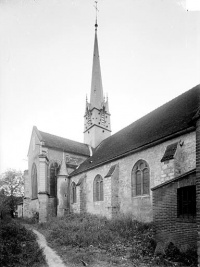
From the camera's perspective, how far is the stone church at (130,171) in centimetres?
838

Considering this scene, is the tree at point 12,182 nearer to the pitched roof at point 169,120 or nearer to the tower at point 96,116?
the tower at point 96,116

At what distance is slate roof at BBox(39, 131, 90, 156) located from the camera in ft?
81.3

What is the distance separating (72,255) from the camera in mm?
8430

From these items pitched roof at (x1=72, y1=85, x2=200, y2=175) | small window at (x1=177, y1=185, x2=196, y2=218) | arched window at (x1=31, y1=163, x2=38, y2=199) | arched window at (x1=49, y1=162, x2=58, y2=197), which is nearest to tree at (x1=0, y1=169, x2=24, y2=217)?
arched window at (x1=31, y1=163, x2=38, y2=199)

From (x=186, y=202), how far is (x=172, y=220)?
3.04ft

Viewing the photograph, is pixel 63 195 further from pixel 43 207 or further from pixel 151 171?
pixel 151 171

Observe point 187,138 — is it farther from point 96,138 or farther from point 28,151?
point 28,151

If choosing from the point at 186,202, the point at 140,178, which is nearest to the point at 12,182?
the point at 140,178

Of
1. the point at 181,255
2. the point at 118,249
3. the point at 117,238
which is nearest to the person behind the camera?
the point at 181,255

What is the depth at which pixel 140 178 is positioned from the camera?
14727mm

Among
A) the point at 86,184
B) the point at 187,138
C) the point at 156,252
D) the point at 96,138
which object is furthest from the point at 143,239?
the point at 96,138

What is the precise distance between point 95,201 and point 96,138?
11.4 meters

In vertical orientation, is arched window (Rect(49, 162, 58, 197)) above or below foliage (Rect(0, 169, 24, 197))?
above

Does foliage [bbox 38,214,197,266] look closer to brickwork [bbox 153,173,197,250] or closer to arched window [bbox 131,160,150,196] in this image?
brickwork [bbox 153,173,197,250]
